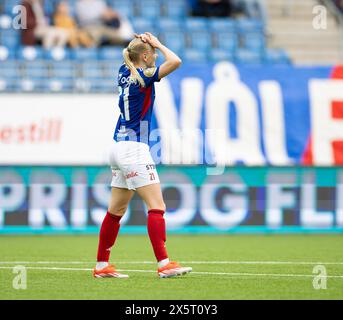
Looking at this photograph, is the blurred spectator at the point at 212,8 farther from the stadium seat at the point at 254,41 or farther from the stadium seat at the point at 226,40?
the stadium seat at the point at 254,41

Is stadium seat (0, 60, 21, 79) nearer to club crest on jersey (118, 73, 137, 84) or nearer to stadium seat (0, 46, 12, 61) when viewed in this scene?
stadium seat (0, 46, 12, 61)

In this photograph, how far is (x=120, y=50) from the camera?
60.8 ft

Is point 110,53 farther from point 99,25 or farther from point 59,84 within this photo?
point 59,84

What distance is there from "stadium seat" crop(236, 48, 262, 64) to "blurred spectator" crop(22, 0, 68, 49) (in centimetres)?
335

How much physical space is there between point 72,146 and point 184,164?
218 cm

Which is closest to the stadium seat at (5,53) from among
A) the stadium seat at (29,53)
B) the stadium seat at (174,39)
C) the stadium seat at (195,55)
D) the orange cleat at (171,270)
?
the stadium seat at (29,53)

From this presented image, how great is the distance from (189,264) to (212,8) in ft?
36.8

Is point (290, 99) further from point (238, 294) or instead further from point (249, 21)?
point (238, 294)

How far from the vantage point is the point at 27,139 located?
16.5 metres

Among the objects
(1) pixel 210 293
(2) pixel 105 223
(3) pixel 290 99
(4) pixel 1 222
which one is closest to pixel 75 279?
(2) pixel 105 223

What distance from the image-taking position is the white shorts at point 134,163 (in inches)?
333

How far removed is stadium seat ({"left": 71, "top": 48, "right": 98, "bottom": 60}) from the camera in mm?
18297

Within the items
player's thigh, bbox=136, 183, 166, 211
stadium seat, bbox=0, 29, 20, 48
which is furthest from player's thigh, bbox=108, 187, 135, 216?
stadium seat, bbox=0, 29, 20, 48

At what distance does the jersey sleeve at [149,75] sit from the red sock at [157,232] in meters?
1.09
